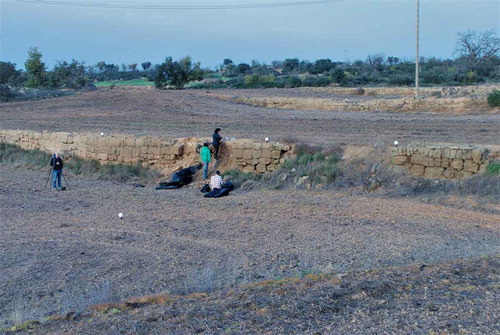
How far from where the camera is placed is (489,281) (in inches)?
290

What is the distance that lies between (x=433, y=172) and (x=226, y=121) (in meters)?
14.2

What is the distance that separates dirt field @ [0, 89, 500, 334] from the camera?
653 cm

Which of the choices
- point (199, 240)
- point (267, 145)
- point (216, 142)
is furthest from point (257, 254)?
point (216, 142)

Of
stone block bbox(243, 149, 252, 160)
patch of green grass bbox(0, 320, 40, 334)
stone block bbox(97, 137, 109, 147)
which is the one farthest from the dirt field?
stone block bbox(243, 149, 252, 160)

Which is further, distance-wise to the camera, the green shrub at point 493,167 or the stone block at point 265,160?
the stone block at point 265,160

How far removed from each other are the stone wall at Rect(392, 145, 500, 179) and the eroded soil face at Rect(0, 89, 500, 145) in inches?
106

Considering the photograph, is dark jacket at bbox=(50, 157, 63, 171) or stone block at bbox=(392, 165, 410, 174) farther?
dark jacket at bbox=(50, 157, 63, 171)

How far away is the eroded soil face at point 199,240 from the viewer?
9.97 meters

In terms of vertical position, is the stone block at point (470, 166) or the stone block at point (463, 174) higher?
the stone block at point (470, 166)

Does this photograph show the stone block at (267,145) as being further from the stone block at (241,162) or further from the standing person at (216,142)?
A: the standing person at (216,142)

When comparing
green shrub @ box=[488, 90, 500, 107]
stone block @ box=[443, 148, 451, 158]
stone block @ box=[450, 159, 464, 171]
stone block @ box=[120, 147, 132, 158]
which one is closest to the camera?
stone block @ box=[450, 159, 464, 171]

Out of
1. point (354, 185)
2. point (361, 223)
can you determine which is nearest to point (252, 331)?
point (361, 223)

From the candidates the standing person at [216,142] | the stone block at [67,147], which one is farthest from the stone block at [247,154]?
the stone block at [67,147]

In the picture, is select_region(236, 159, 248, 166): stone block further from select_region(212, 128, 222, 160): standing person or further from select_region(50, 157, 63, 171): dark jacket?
select_region(50, 157, 63, 171): dark jacket
